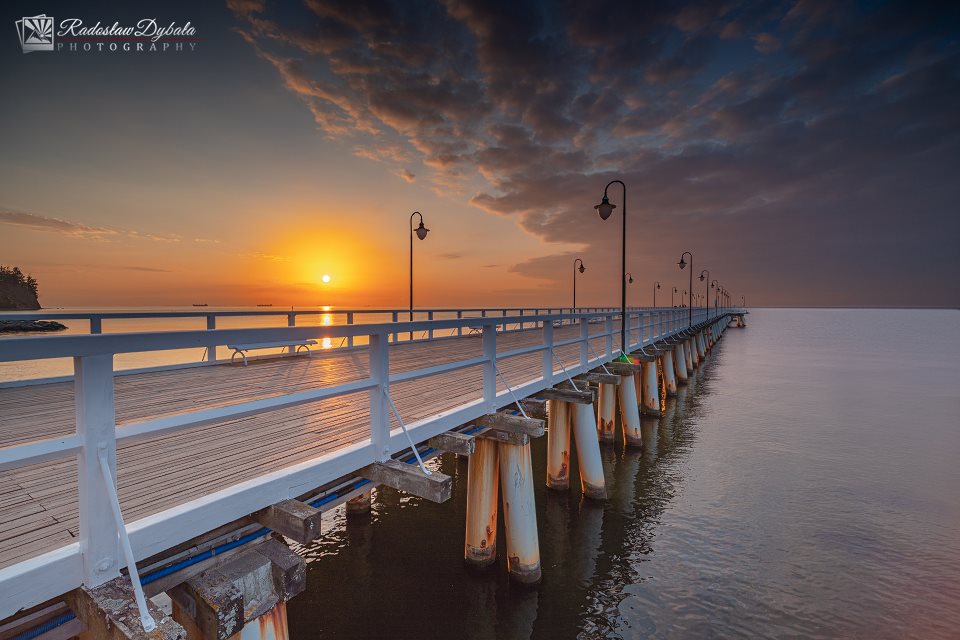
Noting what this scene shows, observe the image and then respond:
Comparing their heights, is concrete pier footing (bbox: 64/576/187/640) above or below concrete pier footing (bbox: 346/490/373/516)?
above

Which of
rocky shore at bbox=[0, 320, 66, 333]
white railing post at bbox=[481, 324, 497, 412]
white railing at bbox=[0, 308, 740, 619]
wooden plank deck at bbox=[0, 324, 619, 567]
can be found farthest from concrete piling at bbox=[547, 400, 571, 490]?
rocky shore at bbox=[0, 320, 66, 333]

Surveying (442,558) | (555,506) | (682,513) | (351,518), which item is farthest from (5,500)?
(682,513)

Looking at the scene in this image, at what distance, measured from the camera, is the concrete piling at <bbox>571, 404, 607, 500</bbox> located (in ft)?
34.8

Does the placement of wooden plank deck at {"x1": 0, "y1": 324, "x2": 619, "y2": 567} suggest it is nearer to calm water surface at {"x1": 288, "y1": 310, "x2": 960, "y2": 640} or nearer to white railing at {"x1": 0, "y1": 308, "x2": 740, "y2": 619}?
white railing at {"x1": 0, "y1": 308, "x2": 740, "y2": 619}

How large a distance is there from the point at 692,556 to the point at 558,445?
3.59 meters

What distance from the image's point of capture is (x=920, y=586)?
8062 millimetres

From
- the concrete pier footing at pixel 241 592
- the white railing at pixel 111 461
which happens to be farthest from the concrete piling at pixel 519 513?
the concrete pier footing at pixel 241 592

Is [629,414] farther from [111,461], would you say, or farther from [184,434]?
[111,461]

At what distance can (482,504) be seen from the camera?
7664 millimetres

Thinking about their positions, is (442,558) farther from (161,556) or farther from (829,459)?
(829,459)

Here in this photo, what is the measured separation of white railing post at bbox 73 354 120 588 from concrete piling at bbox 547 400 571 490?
29.9ft

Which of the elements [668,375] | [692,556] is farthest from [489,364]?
[668,375]

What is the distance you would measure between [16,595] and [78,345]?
1.36 m

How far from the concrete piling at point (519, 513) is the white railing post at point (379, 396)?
3360 mm
